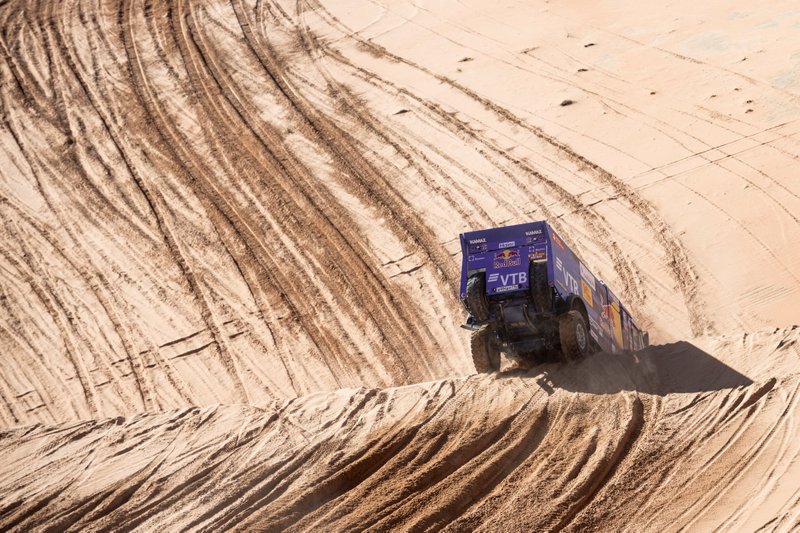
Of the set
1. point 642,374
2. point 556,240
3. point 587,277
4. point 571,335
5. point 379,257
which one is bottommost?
point 642,374

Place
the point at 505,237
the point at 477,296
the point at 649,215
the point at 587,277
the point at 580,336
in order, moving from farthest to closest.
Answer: the point at 649,215 → the point at 587,277 → the point at 580,336 → the point at 505,237 → the point at 477,296

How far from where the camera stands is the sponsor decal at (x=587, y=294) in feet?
42.0

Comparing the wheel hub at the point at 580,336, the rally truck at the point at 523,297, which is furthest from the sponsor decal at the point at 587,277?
the wheel hub at the point at 580,336

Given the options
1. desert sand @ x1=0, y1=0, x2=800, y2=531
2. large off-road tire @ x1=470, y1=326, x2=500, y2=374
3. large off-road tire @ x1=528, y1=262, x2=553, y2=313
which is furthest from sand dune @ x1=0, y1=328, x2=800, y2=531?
large off-road tire @ x1=528, y1=262, x2=553, y2=313

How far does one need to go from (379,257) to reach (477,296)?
21.8 ft

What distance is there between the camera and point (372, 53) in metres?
25.5

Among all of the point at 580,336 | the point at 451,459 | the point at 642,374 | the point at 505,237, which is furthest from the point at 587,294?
the point at 451,459

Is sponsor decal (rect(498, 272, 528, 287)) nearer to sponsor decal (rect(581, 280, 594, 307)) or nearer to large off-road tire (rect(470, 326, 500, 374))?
large off-road tire (rect(470, 326, 500, 374))

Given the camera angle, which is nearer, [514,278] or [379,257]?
[514,278]

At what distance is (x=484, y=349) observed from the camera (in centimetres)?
1246

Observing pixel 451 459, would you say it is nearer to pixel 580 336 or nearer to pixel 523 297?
pixel 523 297

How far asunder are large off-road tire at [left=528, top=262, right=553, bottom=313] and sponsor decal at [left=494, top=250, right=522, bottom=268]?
0.69 ft

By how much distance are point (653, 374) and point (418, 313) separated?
4.96 meters

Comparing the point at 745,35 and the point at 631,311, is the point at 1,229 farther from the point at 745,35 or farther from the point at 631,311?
the point at 745,35
